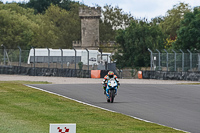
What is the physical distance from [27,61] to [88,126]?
128 ft

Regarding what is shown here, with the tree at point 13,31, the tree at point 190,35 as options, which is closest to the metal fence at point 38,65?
the tree at point 190,35

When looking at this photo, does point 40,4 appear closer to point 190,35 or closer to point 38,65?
point 190,35

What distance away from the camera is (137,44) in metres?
78.2

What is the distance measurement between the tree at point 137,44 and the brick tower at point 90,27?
26.2 m

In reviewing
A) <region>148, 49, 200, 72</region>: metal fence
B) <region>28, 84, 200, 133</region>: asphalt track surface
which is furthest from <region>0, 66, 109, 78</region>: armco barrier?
<region>28, 84, 200, 133</region>: asphalt track surface

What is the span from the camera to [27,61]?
172 feet

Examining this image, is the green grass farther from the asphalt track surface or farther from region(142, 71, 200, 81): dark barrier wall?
region(142, 71, 200, 81): dark barrier wall

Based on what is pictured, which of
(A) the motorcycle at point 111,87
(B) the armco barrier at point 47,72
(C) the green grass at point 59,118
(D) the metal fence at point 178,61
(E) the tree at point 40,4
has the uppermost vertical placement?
(E) the tree at point 40,4

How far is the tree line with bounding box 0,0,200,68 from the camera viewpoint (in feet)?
249

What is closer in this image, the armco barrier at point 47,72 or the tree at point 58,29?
the armco barrier at point 47,72

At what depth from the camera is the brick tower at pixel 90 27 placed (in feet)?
352

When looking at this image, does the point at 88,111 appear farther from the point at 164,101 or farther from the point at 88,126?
the point at 164,101

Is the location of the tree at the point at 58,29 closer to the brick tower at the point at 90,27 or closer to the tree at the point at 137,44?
the brick tower at the point at 90,27

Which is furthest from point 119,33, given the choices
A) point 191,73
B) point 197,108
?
point 197,108
